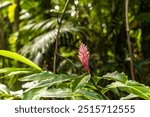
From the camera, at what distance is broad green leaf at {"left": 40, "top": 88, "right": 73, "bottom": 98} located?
80 centimetres

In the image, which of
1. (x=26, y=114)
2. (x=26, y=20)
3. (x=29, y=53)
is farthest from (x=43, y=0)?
(x=26, y=114)

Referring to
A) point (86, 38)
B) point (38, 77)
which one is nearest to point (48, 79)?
point (38, 77)

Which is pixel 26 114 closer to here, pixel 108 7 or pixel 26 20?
pixel 108 7

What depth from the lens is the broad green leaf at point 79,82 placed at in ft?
2.53

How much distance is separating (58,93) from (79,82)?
0.20ft

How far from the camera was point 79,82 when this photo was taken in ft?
2.57

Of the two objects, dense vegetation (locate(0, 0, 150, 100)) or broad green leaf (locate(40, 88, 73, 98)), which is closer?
broad green leaf (locate(40, 88, 73, 98))

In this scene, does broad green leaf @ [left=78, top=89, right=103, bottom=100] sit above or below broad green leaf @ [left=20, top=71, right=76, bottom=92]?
below

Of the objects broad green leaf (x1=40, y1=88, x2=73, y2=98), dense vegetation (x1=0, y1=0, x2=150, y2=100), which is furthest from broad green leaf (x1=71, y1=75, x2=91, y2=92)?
dense vegetation (x1=0, y1=0, x2=150, y2=100)

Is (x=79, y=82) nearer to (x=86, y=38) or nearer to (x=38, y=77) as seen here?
(x=38, y=77)

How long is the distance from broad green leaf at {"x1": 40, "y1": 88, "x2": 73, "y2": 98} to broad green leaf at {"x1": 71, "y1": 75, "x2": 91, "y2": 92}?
1.3 inches

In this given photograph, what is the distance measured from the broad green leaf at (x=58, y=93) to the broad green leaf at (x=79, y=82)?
33 mm

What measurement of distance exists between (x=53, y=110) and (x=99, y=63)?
37.2 inches

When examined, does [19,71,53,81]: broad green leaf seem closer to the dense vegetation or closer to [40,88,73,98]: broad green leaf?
[40,88,73,98]: broad green leaf
